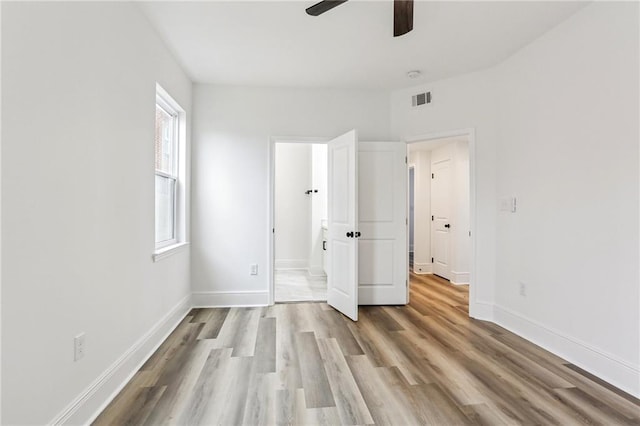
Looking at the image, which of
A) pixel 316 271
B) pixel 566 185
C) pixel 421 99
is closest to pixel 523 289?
pixel 566 185

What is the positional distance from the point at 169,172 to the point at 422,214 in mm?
4452

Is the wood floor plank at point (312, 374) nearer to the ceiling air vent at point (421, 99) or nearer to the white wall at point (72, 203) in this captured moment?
the white wall at point (72, 203)

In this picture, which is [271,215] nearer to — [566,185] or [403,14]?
[403,14]

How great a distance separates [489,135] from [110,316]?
3.70 meters

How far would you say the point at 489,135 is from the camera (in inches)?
140

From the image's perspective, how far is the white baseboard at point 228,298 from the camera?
395 cm

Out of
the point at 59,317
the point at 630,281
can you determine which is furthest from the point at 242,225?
the point at 630,281

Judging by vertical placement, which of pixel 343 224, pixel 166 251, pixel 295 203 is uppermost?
pixel 295 203

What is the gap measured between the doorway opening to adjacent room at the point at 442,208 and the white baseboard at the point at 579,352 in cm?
207

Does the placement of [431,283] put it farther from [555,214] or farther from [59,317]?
[59,317]

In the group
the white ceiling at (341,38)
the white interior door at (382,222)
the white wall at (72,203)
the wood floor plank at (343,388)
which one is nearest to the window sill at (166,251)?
the white wall at (72,203)

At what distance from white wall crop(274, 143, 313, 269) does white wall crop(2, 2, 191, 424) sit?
4035mm

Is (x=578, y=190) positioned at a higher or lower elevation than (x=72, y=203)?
higher

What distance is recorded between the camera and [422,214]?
247 inches
